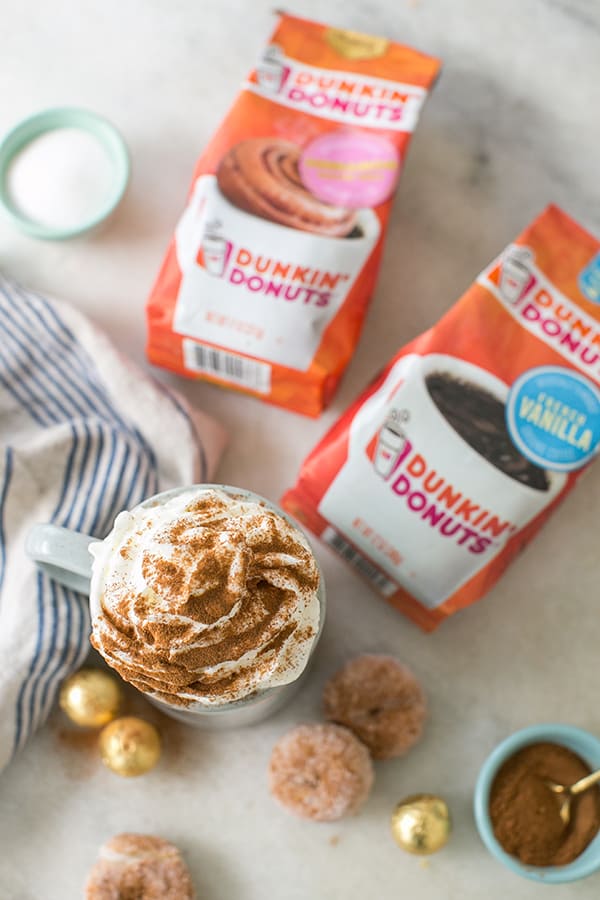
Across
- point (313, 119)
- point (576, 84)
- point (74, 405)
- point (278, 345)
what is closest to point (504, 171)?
point (576, 84)

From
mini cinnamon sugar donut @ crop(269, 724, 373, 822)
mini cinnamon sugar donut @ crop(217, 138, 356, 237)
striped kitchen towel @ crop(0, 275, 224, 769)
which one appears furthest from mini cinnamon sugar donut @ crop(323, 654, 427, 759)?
mini cinnamon sugar donut @ crop(217, 138, 356, 237)

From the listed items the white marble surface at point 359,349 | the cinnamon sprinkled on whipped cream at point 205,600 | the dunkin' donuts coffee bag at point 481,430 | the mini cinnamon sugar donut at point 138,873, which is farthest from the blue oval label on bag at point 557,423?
the mini cinnamon sugar donut at point 138,873

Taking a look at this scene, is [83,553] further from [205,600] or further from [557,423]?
[557,423]

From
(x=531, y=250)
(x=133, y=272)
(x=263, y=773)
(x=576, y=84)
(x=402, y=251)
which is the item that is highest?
(x=576, y=84)

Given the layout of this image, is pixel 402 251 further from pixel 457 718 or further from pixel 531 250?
pixel 457 718

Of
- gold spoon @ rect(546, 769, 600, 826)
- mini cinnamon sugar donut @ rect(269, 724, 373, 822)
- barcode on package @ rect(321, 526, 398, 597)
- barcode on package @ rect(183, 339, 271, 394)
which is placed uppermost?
barcode on package @ rect(183, 339, 271, 394)

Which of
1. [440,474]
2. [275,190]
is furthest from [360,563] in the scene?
[275,190]

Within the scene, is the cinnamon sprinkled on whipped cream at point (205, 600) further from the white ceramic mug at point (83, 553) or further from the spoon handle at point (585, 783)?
the spoon handle at point (585, 783)

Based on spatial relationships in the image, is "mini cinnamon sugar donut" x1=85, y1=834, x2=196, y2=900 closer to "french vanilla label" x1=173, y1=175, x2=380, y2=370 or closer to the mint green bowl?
"french vanilla label" x1=173, y1=175, x2=380, y2=370
